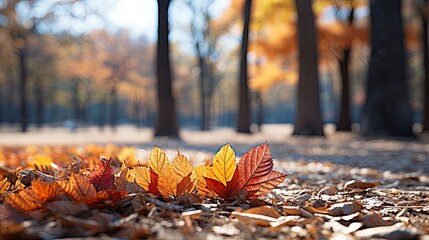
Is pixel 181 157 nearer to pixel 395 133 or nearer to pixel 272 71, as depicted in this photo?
pixel 395 133

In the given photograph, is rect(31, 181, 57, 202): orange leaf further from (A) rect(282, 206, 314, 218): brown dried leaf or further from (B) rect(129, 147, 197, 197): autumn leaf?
(A) rect(282, 206, 314, 218): brown dried leaf

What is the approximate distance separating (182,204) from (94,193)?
372 mm

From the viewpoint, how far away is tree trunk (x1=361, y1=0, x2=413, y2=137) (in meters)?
11.0

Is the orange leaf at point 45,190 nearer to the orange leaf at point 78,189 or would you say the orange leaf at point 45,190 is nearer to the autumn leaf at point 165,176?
the orange leaf at point 78,189

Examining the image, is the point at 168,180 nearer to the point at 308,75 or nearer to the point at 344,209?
the point at 344,209

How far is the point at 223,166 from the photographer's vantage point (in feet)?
5.62

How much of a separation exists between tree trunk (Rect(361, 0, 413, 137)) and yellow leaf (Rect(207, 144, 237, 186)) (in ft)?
33.9

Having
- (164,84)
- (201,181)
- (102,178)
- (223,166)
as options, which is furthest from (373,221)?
(164,84)

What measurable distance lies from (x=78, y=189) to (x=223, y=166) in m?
0.57

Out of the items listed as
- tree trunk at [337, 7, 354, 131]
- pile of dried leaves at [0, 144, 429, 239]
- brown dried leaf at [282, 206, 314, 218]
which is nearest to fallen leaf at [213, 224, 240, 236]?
pile of dried leaves at [0, 144, 429, 239]

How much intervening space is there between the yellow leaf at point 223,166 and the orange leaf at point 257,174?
0.06m

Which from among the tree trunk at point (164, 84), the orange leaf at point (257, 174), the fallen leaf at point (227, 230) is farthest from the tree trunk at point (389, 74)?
the fallen leaf at point (227, 230)

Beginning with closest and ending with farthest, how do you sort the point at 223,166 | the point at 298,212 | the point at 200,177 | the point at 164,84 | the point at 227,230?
the point at 227,230, the point at 298,212, the point at 223,166, the point at 200,177, the point at 164,84

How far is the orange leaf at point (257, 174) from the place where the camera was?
5.76ft
